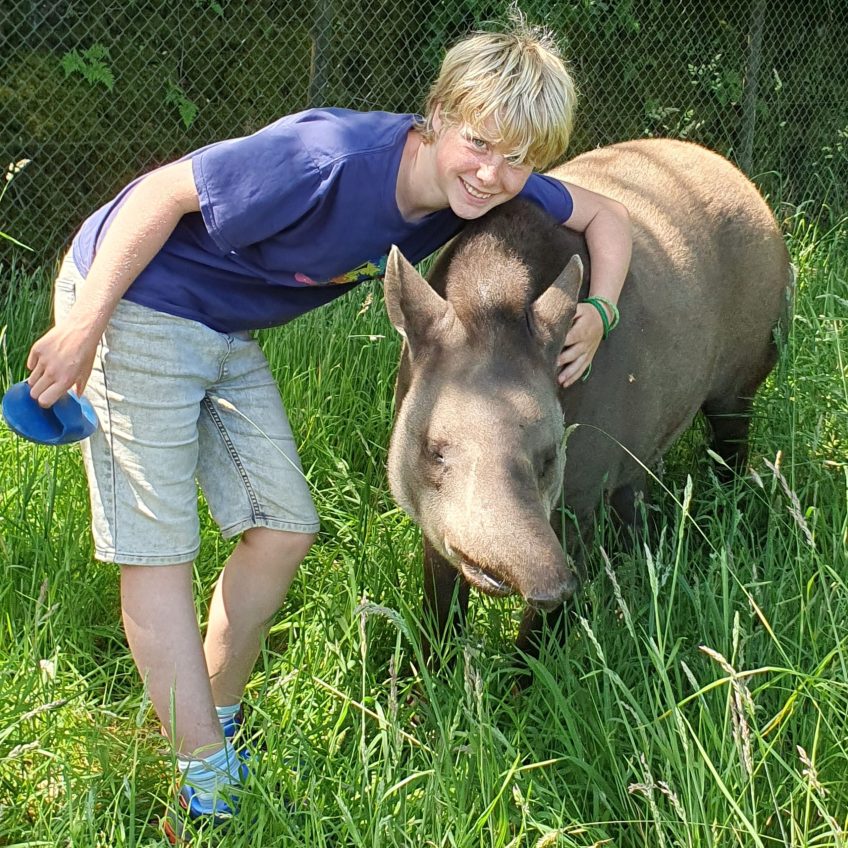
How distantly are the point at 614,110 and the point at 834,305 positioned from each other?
359 cm

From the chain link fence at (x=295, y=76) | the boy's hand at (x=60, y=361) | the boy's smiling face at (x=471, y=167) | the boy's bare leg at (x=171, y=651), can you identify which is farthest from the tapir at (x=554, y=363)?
the chain link fence at (x=295, y=76)

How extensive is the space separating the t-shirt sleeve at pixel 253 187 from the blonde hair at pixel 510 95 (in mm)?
381

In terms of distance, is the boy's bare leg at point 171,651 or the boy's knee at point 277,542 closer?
the boy's bare leg at point 171,651

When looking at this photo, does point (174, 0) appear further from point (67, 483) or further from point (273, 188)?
point (273, 188)

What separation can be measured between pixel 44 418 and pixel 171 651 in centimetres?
66

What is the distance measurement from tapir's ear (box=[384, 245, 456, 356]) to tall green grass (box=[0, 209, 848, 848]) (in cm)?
70

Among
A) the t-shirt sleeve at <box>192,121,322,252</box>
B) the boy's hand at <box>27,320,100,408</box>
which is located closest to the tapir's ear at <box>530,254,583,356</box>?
the t-shirt sleeve at <box>192,121,322,252</box>

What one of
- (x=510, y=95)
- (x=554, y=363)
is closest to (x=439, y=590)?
(x=554, y=363)

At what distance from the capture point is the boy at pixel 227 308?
2.75 m

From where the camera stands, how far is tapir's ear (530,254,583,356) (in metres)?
3.06

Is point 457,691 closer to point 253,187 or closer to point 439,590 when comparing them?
point 439,590

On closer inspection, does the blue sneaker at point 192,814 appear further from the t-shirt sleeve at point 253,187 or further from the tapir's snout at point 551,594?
the t-shirt sleeve at point 253,187

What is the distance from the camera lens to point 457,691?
9.39 feet

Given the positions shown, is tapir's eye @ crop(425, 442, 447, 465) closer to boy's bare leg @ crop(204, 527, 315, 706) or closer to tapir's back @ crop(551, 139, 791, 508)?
boy's bare leg @ crop(204, 527, 315, 706)
